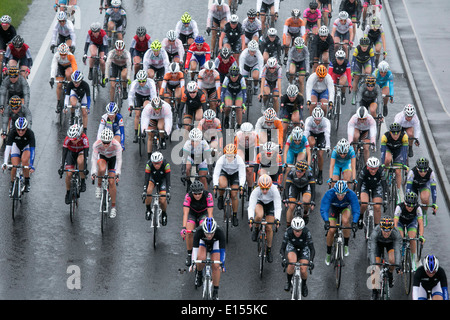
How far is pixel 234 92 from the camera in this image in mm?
28922

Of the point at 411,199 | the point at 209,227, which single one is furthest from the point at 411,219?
the point at 209,227

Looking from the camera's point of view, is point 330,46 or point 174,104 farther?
point 330,46

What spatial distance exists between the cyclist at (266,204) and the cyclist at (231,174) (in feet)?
3.97

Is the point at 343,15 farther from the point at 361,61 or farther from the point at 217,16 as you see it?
the point at 217,16

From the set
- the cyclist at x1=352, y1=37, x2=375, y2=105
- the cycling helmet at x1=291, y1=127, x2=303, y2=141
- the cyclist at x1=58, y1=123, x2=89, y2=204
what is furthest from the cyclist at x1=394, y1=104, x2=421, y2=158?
the cyclist at x1=58, y1=123, x2=89, y2=204

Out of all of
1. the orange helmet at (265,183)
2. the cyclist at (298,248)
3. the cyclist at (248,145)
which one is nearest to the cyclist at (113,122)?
the cyclist at (248,145)

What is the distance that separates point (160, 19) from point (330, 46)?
7892 mm

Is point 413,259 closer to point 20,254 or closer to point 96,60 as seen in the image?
point 20,254

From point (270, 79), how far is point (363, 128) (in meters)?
3.85

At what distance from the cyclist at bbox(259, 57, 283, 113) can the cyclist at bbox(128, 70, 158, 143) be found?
9.86 feet

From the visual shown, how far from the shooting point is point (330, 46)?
3234cm

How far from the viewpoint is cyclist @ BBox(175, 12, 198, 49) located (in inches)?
1310

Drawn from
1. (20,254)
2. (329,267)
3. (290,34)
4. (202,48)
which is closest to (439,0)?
(290,34)

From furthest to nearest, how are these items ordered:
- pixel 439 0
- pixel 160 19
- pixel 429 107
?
pixel 439 0, pixel 160 19, pixel 429 107
